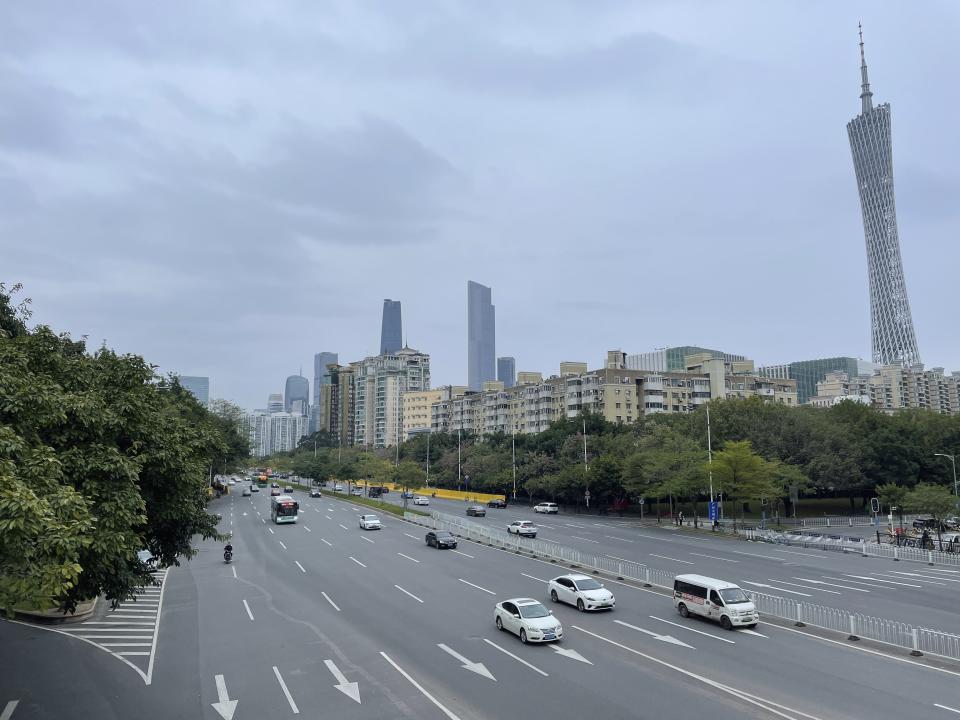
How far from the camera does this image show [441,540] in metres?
46.6

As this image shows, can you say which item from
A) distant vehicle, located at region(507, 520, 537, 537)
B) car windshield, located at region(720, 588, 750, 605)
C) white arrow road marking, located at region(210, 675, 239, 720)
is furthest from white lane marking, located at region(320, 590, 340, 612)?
distant vehicle, located at region(507, 520, 537, 537)

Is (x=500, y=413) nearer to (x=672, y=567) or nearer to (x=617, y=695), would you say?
(x=672, y=567)

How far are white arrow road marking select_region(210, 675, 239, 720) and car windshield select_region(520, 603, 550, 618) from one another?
9.25 m

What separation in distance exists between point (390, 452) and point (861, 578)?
134686 millimetres

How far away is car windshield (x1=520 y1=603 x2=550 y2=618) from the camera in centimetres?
2275

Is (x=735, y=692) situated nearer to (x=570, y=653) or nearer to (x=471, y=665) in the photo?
(x=570, y=653)

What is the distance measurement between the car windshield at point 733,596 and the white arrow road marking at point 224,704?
646 inches

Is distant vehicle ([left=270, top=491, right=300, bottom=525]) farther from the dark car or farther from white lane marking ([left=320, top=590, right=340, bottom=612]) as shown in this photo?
white lane marking ([left=320, top=590, right=340, bottom=612])

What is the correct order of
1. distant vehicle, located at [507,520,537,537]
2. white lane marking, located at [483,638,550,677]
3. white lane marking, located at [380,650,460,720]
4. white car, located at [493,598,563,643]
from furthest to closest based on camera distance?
1. distant vehicle, located at [507,520,537,537]
2. white car, located at [493,598,563,643]
3. white lane marking, located at [483,638,550,677]
4. white lane marking, located at [380,650,460,720]

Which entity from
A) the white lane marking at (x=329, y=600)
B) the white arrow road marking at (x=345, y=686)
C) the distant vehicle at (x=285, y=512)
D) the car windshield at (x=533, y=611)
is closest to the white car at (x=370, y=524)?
the distant vehicle at (x=285, y=512)

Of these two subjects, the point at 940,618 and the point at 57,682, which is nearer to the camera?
the point at 57,682

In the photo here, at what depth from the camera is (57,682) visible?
19.6 meters

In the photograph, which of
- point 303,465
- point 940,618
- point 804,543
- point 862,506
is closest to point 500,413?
point 303,465

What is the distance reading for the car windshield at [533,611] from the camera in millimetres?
22750
